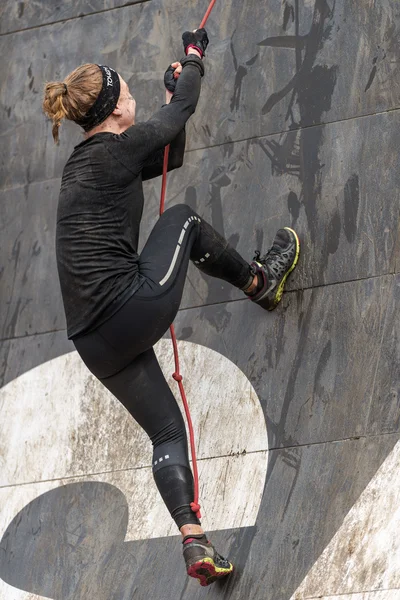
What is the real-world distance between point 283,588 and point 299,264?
5.20 ft

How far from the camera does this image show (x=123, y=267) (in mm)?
4648

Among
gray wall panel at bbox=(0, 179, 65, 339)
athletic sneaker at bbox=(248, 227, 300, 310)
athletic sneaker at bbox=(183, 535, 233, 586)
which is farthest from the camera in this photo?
gray wall panel at bbox=(0, 179, 65, 339)

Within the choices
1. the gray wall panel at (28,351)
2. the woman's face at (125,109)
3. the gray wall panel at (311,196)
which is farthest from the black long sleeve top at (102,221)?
the gray wall panel at (28,351)

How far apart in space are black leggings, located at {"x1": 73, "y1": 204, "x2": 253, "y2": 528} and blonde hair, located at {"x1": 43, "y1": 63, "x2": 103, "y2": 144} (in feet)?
1.93

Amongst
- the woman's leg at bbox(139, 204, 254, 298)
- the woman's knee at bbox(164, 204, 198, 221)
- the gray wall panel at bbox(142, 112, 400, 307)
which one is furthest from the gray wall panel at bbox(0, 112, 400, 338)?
the woman's knee at bbox(164, 204, 198, 221)

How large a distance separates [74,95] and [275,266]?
1.33m

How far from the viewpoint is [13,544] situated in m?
5.88

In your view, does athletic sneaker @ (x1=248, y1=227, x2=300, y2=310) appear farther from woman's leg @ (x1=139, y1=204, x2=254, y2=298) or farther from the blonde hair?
the blonde hair

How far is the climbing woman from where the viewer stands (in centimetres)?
461

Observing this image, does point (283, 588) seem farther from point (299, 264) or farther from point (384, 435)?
point (299, 264)

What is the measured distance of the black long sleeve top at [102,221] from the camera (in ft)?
15.1

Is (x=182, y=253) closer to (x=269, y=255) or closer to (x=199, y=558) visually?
(x=269, y=255)

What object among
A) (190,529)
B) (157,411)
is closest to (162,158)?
(157,411)

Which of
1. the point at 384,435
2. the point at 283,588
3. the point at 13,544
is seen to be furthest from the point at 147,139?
the point at 13,544
